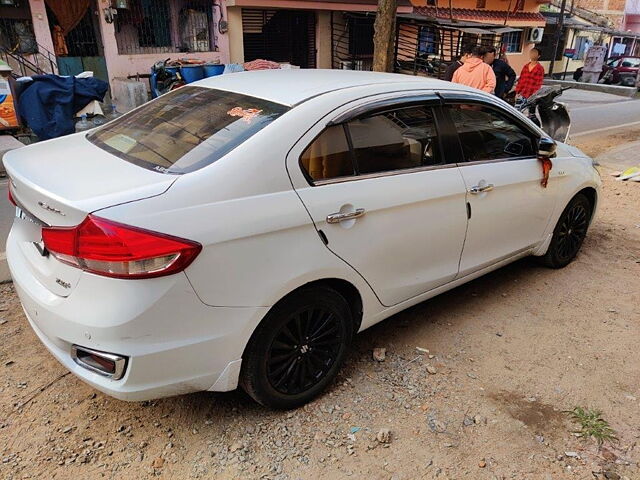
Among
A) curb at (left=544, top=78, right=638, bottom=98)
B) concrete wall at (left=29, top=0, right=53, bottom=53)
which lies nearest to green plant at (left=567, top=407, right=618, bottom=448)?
concrete wall at (left=29, top=0, right=53, bottom=53)

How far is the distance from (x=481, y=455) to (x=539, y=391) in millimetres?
664

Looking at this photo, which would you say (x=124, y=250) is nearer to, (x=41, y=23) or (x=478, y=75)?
(x=478, y=75)

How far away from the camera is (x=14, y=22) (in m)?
10.9

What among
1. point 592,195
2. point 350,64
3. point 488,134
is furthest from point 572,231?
point 350,64

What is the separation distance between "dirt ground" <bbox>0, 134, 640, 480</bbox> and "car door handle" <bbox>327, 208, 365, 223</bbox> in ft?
3.22

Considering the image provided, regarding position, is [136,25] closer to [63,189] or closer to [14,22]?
[14,22]

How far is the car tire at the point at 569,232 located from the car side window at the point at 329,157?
231cm

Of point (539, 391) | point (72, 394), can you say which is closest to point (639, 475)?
point (539, 391)

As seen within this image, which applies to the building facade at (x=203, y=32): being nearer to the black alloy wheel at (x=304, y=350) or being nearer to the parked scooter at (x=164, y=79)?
the parked scooter at (x=164, y=79)

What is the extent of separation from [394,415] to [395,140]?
1486 mm

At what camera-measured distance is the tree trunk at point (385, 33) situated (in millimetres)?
7730

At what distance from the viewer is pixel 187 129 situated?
2.62 meters

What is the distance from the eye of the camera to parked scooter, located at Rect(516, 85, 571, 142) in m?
7.75

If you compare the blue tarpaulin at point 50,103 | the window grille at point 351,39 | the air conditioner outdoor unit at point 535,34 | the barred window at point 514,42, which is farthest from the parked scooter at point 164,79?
the air conditioner outdoor unit at point 535,34
